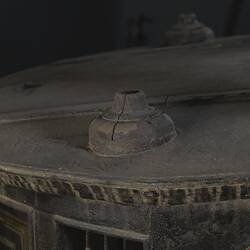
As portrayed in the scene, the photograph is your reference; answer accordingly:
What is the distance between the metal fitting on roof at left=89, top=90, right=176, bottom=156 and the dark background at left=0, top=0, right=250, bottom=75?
3.12m

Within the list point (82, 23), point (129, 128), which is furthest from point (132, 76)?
point (82, 23)

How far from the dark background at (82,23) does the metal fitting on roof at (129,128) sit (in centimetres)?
312

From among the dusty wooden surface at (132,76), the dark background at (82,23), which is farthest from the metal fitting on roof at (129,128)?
the dark background at (82,23)

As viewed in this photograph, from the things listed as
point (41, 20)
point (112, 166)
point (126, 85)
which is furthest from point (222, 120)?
point (41, 20)

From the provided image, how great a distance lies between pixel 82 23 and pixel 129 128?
391 centimetres

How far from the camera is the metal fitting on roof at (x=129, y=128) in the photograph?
1830 mm

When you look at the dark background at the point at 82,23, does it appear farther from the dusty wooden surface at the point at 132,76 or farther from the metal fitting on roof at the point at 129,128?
the metal fitting on roof at the point at 129,128

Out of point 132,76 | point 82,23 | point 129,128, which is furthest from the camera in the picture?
point 82,23

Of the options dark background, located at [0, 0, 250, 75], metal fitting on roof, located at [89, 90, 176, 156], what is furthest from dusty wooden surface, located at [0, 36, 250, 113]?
dark background, located at [0, 0, 250, 75]

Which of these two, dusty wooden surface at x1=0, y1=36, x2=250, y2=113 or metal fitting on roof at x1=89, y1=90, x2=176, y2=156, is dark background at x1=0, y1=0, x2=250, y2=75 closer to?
dusty wooden surface at x1=0, y1=36, x2=250, y2=113

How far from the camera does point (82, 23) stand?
5.59m

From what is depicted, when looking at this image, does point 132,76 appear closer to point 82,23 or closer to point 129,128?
point 129,128

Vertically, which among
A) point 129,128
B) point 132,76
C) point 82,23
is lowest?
point 82,23

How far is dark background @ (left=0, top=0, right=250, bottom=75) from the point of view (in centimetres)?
492
